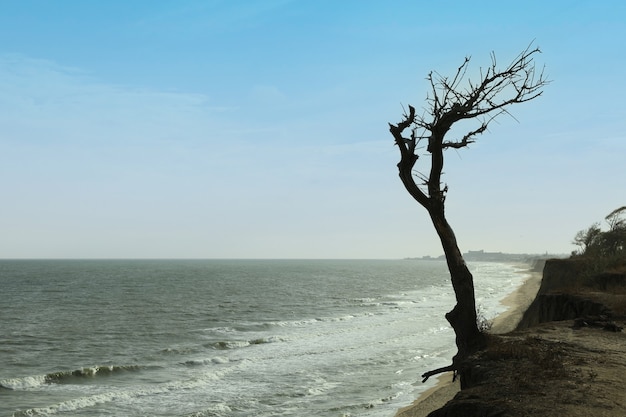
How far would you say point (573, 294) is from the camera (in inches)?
797

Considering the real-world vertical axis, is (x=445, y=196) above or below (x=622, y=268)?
above

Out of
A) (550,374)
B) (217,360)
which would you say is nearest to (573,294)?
(550,374)

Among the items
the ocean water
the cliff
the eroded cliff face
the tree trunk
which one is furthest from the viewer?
the ocean water

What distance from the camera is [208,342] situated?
3538 centimetres

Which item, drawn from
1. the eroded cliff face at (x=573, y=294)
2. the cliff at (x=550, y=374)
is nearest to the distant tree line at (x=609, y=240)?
the eroded cliff face at (x=573, y=294)

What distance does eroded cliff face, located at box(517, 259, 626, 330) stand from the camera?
1842 centimetres

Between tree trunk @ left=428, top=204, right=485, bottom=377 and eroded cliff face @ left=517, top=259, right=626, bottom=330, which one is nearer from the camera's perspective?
tree trunk @ left=428, top=204, right=485, bottom=377

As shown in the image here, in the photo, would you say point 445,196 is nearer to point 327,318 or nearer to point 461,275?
point 461,275

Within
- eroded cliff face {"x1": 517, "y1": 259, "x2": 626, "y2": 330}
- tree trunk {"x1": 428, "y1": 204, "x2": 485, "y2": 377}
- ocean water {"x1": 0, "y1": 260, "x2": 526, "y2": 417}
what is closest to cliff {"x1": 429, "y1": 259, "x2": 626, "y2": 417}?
tree trunk {"x1": 428, "y1": 204, "x2": 485, "y2": 377}

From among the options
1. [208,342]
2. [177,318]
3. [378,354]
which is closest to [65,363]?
[208,342]

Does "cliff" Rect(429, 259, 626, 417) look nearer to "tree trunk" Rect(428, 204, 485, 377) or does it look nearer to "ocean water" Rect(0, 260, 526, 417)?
"tree trunk" Rect(428, 204, 485, 377)

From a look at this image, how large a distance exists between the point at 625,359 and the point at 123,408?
55.2 feet

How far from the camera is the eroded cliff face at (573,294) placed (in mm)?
18422

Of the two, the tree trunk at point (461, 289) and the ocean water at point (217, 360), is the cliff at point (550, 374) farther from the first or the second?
the ocean water at point (217, 360)
